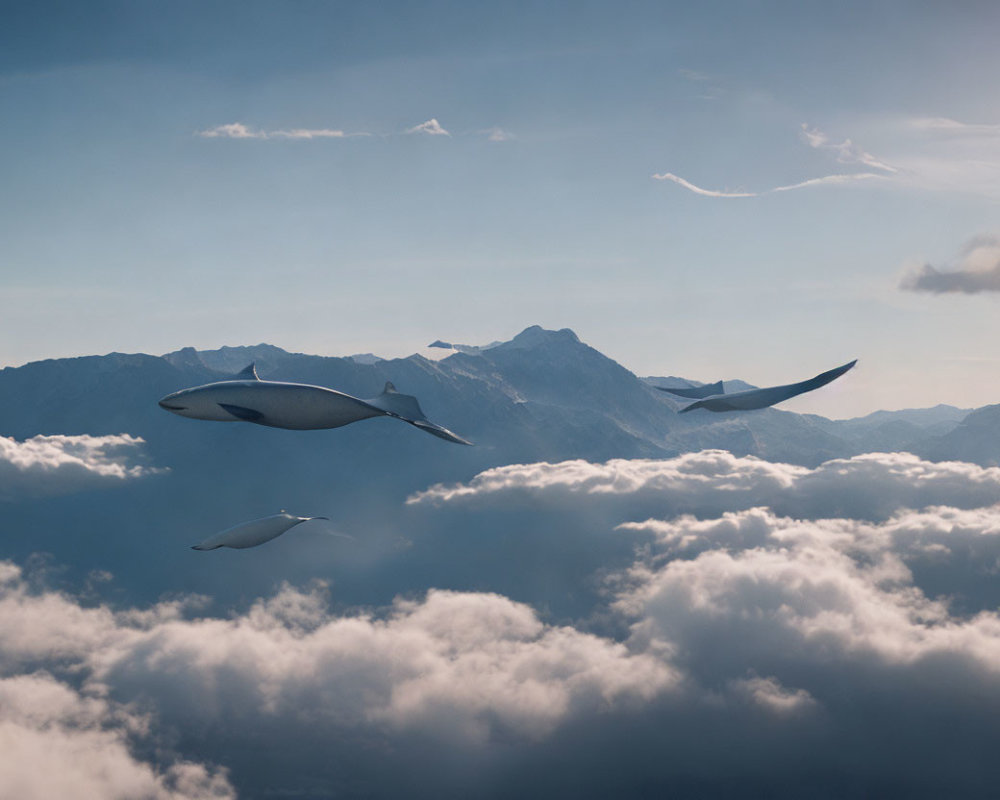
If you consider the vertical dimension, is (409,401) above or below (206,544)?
above

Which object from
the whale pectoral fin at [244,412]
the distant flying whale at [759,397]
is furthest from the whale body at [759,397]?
the whale pectoral fin at [244,412]

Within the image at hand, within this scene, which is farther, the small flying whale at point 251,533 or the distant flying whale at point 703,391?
the small flying whale at point 251,533

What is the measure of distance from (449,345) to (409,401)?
281 feet

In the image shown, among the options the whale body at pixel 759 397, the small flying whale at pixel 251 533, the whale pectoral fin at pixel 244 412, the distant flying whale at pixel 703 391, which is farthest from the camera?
the small flying whale at pixel 251 533

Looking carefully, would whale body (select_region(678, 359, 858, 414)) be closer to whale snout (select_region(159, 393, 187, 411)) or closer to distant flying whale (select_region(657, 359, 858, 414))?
distant flying whale (select_region(657, 359, 858, 414))

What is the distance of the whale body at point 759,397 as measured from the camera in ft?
Answer: 66.2

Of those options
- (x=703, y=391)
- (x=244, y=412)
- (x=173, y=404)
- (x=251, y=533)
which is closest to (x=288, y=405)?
(x=244, y=412)

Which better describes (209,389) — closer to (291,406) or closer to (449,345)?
(291,406)

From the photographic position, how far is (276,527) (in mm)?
48031

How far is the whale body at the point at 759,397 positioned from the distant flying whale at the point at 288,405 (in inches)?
434

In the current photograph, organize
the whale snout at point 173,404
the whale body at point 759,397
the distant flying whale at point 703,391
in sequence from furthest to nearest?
the distant flying whale at point 703,391 < the whale snout at point 173,404 < the whale body at point 759,397

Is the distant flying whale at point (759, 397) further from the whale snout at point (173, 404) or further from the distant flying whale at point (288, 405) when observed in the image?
the whale snout at point (173, 404)

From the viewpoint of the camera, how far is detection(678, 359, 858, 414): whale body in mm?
20186

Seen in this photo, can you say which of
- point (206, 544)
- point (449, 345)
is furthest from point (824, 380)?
point (449, 345)
